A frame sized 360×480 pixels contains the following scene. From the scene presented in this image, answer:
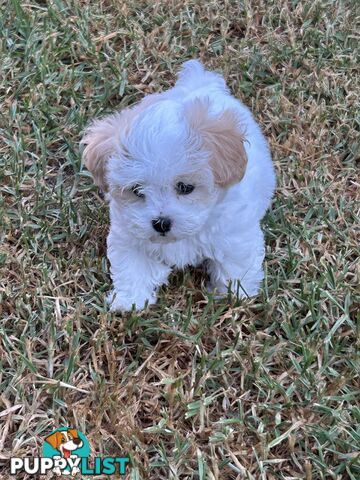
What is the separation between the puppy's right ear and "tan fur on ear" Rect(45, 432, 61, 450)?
3.00ft

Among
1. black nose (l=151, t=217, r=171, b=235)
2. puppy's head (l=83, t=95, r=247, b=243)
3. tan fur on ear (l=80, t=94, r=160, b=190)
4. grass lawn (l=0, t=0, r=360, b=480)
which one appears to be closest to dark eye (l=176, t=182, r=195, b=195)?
puppy's head (l=83, t=95, r=247, b=243)

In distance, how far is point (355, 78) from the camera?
3635 millimetres

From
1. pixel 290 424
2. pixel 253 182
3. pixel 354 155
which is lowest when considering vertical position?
pixel 290 424

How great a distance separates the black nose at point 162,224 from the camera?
223cm

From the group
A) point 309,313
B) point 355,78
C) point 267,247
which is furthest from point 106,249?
point 355,78

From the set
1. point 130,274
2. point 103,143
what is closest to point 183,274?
point 130,274

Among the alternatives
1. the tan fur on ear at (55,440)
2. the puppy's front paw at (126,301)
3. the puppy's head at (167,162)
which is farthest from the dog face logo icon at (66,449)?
the puppy's head at (167,162)

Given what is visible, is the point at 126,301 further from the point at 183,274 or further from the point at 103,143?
the point at 103,143

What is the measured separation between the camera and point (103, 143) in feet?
7.54

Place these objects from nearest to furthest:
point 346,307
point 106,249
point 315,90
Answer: point 346,307 < point 106,249 < point 315,90

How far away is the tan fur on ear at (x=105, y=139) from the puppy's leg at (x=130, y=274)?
1.08 feet

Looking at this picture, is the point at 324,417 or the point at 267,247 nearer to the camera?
the point at 324,417

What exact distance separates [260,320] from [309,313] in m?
0.20

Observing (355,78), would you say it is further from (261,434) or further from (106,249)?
(261,434)
